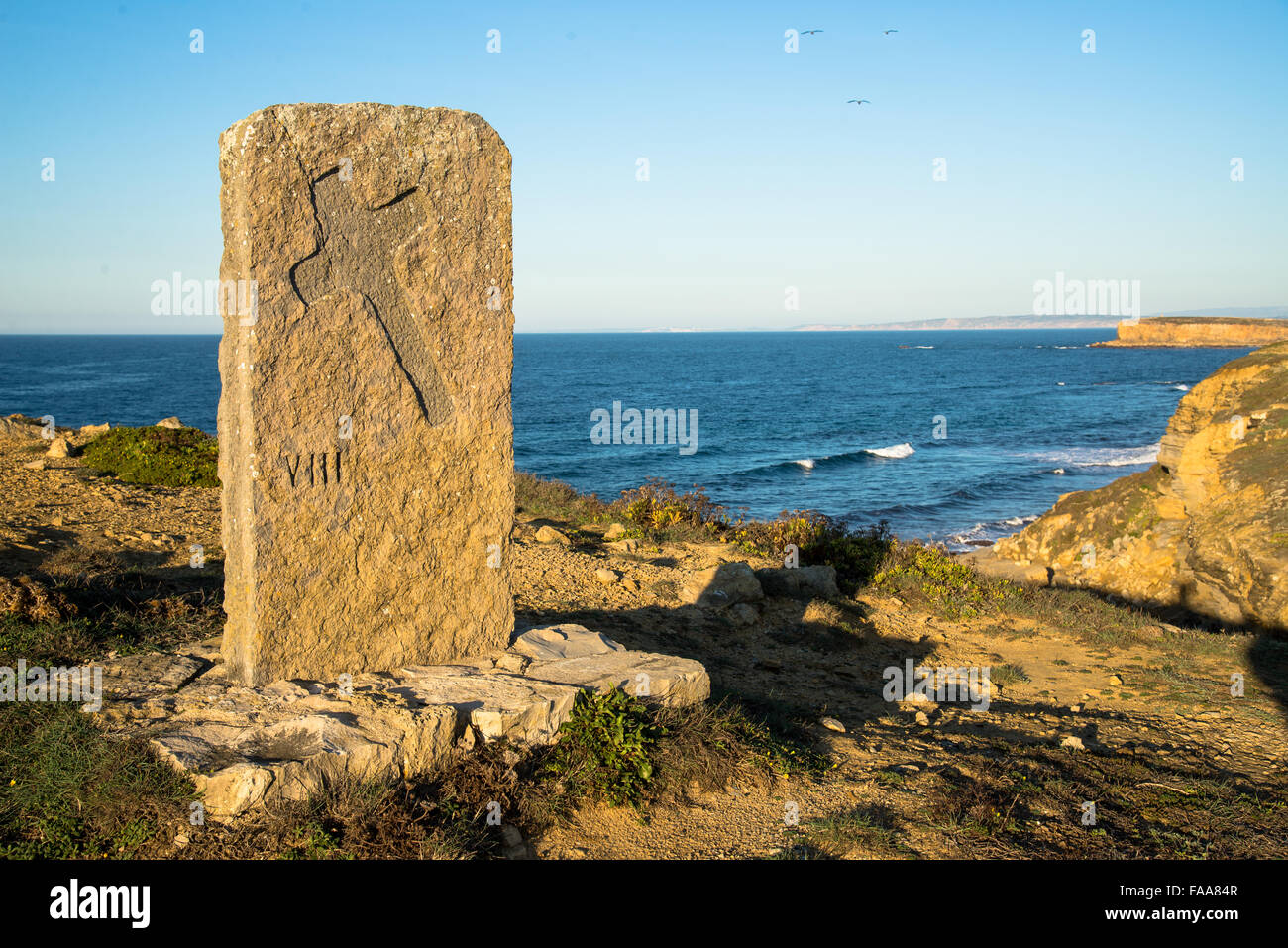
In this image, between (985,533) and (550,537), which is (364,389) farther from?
(985,533)

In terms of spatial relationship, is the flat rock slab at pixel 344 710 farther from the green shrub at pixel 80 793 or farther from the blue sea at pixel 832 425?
the blue sea at pixel 832 425

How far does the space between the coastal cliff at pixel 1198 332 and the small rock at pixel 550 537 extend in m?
127

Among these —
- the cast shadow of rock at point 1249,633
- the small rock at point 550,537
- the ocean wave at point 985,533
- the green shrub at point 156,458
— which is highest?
the green shrub at point 156,458

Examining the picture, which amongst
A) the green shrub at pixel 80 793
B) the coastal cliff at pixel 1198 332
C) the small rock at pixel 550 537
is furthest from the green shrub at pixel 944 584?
the coastal cliff at pixel 1198 332

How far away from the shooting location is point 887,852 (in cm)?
450

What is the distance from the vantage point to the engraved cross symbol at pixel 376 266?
5.20m

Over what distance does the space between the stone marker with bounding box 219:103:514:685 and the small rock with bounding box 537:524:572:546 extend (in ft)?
16.7

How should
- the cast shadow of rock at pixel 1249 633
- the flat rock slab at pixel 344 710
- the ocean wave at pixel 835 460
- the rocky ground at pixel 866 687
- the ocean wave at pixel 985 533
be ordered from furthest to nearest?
1. the ocean wave at pixel 835 460
2. the ocean wave at pixel 985 533
3. the cast shadow of rock at pixel 1249 633
4. the rocky ground at pixel 866 687
5. the flat rock slab at pixel 344 710

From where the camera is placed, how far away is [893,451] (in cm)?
3828

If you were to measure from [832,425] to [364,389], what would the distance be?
45748 mm

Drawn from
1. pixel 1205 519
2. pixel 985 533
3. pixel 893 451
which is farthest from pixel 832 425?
pixel 1205 519

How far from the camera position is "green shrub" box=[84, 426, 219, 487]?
12391 mm
